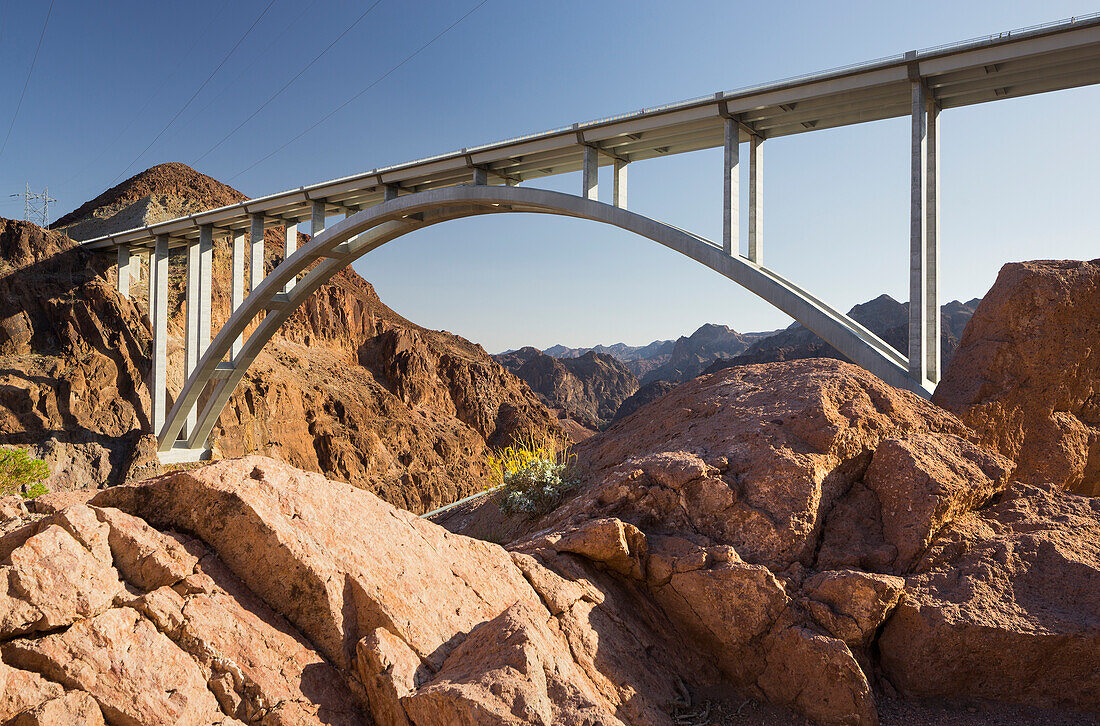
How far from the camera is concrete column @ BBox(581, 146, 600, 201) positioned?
14.0 meters

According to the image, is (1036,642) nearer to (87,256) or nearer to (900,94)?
(900,94)

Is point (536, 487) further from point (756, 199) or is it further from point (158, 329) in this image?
point (158, 329)

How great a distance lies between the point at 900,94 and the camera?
10734 mm

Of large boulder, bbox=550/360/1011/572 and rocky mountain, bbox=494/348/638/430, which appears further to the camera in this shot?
rocky mountain, bbox=494/348/638/430

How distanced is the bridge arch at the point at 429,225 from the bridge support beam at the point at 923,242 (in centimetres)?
41

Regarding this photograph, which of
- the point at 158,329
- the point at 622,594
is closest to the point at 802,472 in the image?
the point at 622,594

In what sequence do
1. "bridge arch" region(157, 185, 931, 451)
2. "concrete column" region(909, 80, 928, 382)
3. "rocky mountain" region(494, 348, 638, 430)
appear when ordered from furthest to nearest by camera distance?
"rocky mountain" region(494, 348, 638, 430), "bridge arch" region(157, 185, 931, 451), "concrete column" region(909, 80, 928, 382)

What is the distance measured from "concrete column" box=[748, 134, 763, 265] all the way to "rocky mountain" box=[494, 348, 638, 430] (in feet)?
205

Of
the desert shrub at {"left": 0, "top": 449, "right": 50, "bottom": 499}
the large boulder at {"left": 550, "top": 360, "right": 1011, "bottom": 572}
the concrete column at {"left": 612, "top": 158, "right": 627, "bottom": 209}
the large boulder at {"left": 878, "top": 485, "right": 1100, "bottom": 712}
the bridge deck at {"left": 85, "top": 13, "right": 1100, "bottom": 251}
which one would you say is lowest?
the desert shrub at {"left": 0, "top": 449, "right": 50, "bottom": 499}

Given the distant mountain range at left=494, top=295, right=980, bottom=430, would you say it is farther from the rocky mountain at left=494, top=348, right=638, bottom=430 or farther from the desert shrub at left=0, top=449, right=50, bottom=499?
the desert shrub at left=0, top=449, right=50, bottom=499

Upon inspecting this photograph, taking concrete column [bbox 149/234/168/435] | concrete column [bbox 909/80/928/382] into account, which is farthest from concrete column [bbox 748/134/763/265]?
concrete column [bbox 149/234/168/435]

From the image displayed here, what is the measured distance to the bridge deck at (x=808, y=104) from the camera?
9461mm

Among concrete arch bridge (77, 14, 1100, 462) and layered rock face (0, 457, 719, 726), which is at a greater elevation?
concrete arch bridge (77, 14, 1100, 462)

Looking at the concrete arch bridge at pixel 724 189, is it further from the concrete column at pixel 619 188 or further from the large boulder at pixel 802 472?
the large boulder at pixel 802 472
